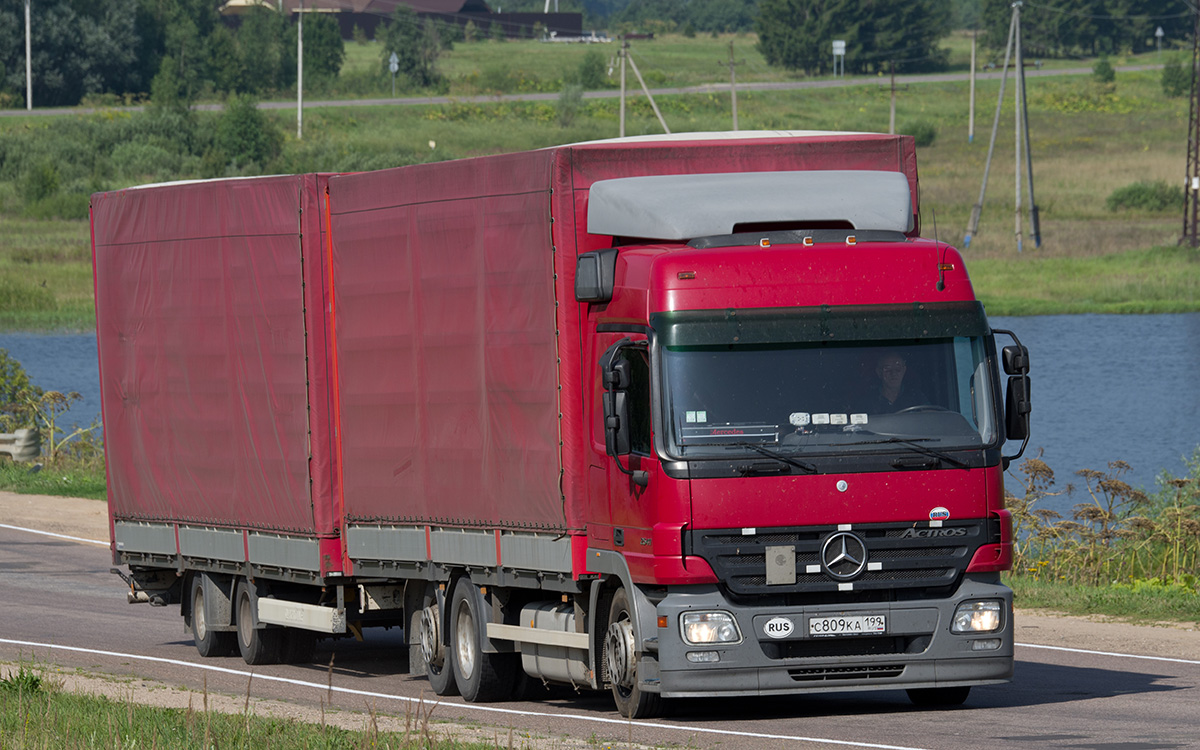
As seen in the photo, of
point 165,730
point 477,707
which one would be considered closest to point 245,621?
point 477,707

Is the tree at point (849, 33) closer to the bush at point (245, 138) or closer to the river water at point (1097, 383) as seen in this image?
the bush at point (245, 138)

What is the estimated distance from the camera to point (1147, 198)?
88.6 meters

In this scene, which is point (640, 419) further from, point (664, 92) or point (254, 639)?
point (664, 92)

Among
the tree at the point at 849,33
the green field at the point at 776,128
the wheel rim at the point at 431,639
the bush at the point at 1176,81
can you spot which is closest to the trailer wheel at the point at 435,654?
the wheel rim at the point at 431,639

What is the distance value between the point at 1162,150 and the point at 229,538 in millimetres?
96540

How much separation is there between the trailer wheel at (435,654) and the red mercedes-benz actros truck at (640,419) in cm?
3

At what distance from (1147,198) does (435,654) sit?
79248 millimetres

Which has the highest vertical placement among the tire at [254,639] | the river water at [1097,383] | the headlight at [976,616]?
the headlight at [976,616]

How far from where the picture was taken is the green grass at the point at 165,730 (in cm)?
1056

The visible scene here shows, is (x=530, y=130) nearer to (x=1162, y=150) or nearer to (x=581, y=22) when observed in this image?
(x=1162, y=150)

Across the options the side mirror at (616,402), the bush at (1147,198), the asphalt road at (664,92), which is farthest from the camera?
the asphalt road at (664,92)

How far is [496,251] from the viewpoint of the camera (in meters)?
13.7

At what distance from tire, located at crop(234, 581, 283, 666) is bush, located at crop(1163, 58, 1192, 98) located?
396 feet

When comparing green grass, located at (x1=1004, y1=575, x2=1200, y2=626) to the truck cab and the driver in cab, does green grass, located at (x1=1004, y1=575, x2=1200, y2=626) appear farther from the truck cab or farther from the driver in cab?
the driver in cab
